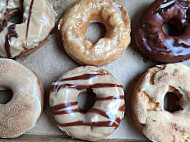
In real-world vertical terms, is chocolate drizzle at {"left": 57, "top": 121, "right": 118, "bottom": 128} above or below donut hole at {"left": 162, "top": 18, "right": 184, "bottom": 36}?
below

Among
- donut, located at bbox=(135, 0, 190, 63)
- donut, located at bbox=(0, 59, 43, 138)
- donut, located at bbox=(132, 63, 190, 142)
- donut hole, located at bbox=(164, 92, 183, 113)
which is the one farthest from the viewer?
donut hole, located at bbox=(164, 92, 183, 113)

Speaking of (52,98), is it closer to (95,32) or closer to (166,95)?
(95,32)

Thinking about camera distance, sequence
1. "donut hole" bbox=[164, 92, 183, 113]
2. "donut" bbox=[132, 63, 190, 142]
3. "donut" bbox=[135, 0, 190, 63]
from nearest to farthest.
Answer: "donut" bbox=[132, 63, 190, 142]
"donut" bbox=[135, 0, 190, 63]
"donut hole" bbox=[164, 92, 183, 113]

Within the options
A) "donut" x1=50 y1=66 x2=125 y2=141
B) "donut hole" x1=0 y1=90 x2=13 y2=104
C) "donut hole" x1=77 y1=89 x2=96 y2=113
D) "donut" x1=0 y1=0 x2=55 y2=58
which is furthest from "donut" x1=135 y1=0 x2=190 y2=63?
"donut hole" x1=0 y1=90 x2=13 y2=104

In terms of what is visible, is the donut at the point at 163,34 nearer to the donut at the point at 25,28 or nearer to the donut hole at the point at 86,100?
the donut hole at the point at 86,100

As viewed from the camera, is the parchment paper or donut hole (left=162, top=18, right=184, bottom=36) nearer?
the parchment paper

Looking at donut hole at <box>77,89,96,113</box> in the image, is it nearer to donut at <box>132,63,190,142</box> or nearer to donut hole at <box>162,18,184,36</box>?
donut at <box>132,63,190,142</box>

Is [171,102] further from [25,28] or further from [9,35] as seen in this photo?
[9,35]

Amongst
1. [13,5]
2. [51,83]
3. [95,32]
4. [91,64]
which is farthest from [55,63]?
[13,5]

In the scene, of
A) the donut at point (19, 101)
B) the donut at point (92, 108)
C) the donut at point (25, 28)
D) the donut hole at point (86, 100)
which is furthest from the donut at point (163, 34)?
the donut at point (19, 101)
